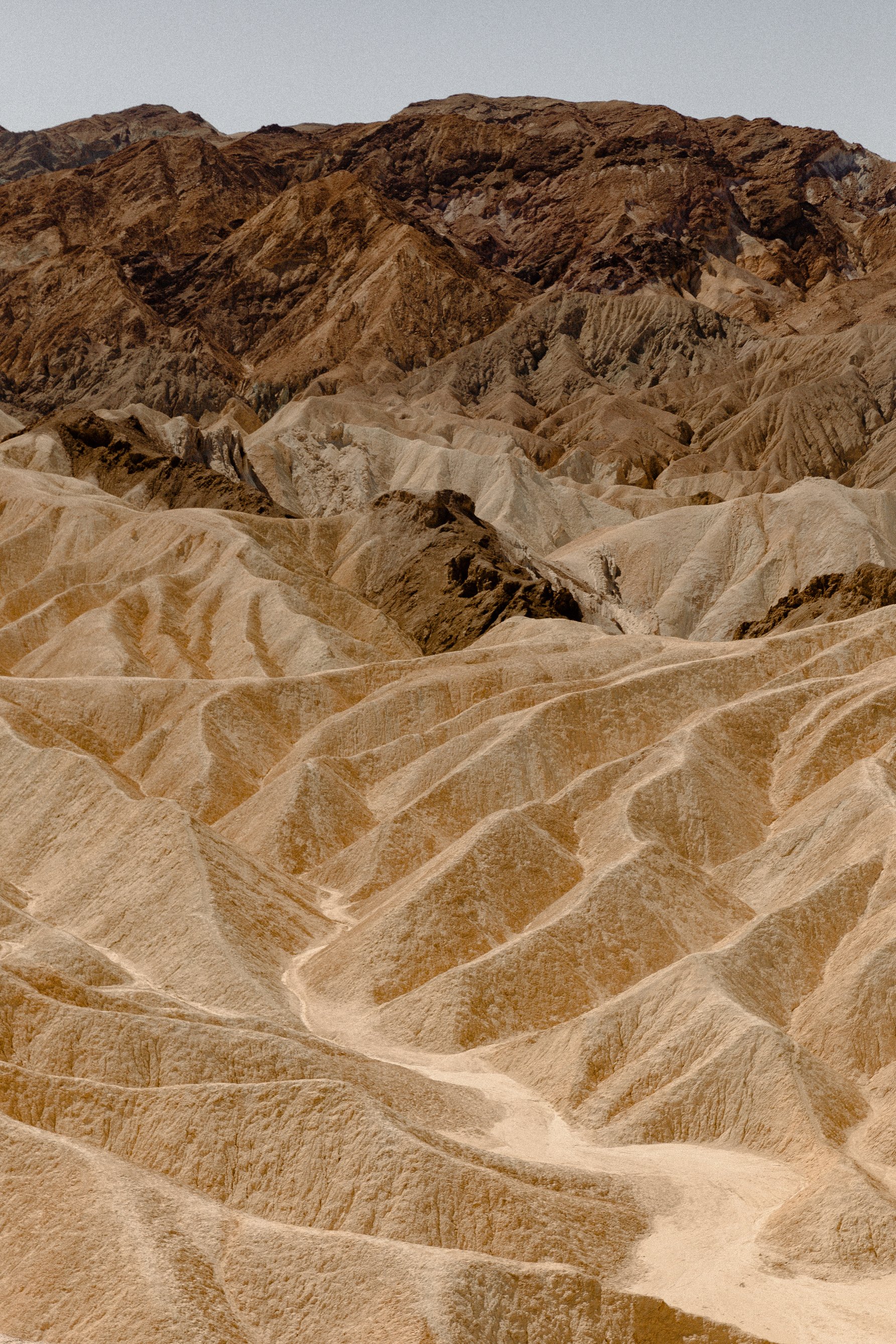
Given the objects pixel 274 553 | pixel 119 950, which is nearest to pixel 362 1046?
pixel 119 950

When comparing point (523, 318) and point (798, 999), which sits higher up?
point (523, 318)

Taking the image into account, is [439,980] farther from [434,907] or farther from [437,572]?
[437,572]

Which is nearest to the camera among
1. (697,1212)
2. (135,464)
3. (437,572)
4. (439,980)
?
(697,1212)

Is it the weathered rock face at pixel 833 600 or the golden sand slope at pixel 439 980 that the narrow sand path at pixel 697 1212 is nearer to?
the golden sand slope at pixel 439 980

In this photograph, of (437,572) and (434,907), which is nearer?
(434,907)

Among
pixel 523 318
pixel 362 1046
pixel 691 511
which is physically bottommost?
pixel 362 1046

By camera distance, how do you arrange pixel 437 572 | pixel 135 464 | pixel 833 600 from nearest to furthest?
1. pixel 833 600
2. pixel 437 572
3. pixel 135 464

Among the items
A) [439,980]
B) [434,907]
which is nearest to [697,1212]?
[439,980]

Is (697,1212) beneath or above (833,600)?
beneath

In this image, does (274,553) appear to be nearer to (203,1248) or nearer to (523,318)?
(203,1248)
